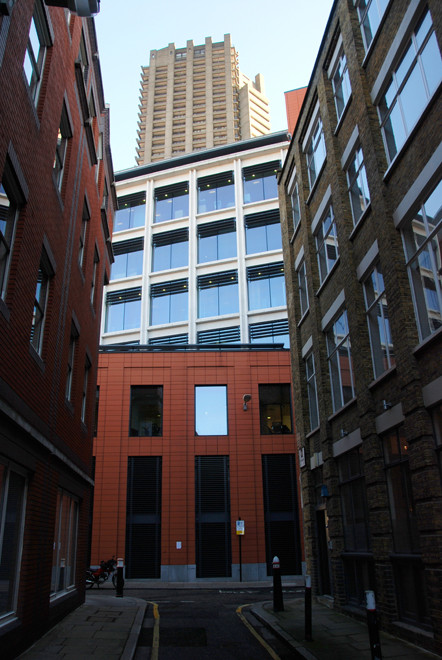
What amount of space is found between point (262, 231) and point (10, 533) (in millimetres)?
35663

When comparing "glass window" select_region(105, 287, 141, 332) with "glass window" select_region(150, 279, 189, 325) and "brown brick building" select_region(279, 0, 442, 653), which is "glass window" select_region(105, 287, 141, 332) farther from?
"brown brick building" select_region(279, 0, 442, 653)

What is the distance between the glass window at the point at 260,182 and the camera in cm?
4253

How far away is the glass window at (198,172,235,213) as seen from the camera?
143 feet

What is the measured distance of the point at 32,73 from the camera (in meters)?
9.77

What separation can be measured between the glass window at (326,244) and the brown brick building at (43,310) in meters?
7.49

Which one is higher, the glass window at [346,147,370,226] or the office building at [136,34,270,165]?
the office building at [136,34,270,165]

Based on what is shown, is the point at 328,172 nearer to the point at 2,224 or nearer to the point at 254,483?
the point at 2,224

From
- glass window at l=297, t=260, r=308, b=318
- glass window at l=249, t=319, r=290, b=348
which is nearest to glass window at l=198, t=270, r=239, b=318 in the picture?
glass window at l=249, t=319, r=290, b=348

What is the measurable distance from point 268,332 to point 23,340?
3067 centimetres

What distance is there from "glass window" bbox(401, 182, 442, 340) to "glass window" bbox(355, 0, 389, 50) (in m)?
5.69

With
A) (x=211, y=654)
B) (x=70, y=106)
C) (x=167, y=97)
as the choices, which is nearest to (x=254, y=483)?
(x=211, y=654)

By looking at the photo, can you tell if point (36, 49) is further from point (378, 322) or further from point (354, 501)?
point (354, 501)

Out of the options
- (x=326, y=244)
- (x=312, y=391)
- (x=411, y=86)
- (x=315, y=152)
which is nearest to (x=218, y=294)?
(x=315, y=152)

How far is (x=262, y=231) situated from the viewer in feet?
136
